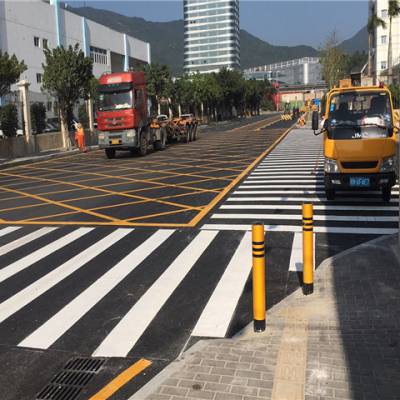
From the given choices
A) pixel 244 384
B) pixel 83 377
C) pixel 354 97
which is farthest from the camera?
pixel 354 97

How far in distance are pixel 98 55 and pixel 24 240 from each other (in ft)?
211

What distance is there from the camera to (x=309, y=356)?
14.6ft

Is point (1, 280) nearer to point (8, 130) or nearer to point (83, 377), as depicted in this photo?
point (83, 377)

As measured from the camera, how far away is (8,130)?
90.3ft

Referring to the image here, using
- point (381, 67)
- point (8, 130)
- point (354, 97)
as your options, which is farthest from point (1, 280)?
point (381, 67)

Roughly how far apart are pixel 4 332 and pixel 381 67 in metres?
89.5

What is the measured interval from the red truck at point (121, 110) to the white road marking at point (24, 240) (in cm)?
1444

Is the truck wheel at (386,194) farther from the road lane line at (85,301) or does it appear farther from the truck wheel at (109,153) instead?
the truck wheel at (109,153)

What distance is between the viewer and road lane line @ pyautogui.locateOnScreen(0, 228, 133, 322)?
607 centimetres

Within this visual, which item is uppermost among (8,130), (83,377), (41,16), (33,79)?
(41,16)

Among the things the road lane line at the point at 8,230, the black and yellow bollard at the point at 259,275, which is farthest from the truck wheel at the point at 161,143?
the black and yellow bollard at the point at 259,275

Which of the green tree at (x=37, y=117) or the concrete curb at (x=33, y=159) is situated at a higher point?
the green tree at (x=37, y=117)

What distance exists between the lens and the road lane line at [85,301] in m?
5.18

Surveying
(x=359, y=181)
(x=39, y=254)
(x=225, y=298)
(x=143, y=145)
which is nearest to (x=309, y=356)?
(x=225, y=298)
